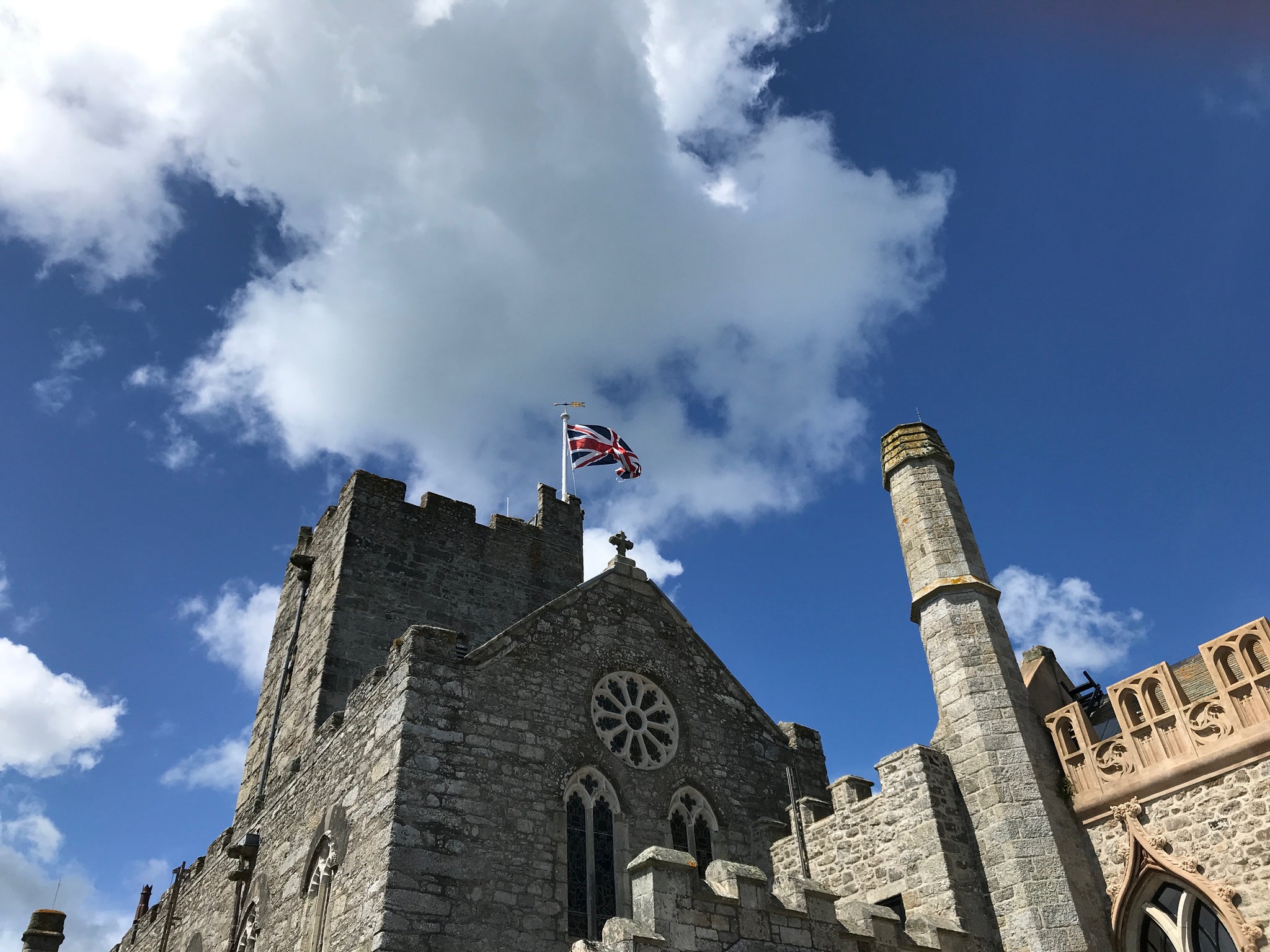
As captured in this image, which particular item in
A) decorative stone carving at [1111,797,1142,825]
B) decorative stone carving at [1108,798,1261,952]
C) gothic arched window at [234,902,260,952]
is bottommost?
decorative stone carving at [1108,798,1261,952]

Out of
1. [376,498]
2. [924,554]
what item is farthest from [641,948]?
[376,498]

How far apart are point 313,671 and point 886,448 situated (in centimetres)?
1218

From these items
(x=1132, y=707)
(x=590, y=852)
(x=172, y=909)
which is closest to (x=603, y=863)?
(x=590, y=852)

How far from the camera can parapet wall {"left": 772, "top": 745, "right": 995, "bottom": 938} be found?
37.9 feet

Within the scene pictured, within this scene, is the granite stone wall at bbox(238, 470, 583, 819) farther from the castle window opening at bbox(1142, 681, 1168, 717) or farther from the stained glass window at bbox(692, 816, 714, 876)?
the castle window opening at bbox(1142, 681, 1168, 717)

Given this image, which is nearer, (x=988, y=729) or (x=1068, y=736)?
(x=988, y=729)

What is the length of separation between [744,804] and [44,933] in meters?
22.9

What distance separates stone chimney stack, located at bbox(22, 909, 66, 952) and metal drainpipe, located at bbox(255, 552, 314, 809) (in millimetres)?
12354

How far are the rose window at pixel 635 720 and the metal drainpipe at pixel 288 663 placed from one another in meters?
8.64

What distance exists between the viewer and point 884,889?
1243cm

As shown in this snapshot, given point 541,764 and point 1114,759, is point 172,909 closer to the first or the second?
point 541,764

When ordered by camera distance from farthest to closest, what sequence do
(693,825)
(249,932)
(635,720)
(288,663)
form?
(288,663)
(249,932)
(635,720)
(693,825)

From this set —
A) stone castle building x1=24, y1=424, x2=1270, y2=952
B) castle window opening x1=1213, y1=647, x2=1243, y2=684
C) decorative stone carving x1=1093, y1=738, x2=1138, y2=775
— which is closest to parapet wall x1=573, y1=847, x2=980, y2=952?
stone castle building x1=24, y1=424, x2=1270, y2=952

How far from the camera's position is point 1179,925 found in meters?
10.7
